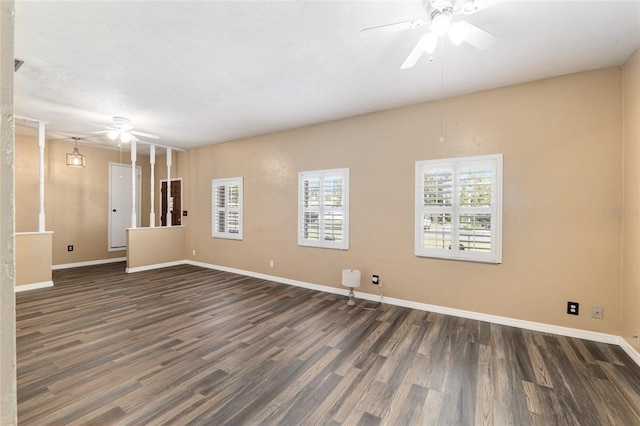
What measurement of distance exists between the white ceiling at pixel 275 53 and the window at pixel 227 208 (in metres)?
2.13

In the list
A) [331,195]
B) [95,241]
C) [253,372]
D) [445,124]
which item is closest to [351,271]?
[331,195]

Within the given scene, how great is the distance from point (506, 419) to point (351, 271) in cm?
241

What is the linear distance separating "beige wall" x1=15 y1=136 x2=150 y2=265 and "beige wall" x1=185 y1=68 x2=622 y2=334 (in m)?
5.18

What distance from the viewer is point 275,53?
2.66m

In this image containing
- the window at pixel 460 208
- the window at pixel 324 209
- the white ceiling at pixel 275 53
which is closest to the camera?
the white ceiling at pixel 275 53

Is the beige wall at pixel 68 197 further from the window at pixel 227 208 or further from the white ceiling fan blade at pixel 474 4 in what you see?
the white ceiling fan blade at pixel 474 4

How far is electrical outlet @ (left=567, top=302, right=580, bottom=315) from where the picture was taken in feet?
9.86

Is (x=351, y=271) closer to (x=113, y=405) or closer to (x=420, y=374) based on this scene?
(x=420, y=374)

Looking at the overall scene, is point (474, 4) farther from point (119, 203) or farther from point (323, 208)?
point (119, 203)

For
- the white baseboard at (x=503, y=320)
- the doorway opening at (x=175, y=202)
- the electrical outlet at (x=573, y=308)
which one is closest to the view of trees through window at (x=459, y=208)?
the white baseboard at (x=503, y=320)

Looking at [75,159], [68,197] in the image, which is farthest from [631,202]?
[68,197]

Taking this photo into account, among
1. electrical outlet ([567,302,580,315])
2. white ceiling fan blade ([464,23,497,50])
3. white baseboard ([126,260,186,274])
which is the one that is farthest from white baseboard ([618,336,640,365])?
white baseboard ([126,260,186,274])

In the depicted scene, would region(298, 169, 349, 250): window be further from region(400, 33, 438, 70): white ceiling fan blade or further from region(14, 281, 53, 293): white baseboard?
region(14, 281, 53, 293): white baseboard

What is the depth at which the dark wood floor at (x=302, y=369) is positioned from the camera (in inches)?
75.2
